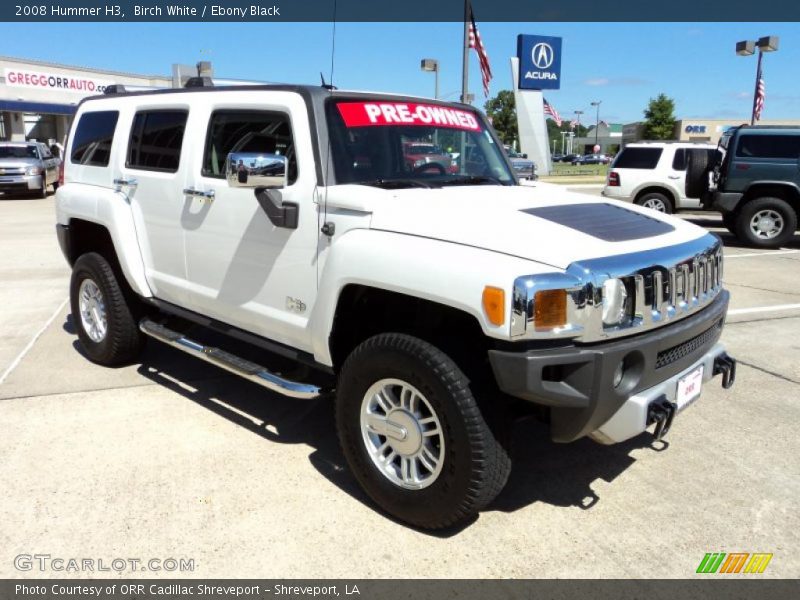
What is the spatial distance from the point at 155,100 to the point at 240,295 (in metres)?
1.65

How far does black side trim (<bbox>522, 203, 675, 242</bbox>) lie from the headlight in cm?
30

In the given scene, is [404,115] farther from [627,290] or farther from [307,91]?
[627,290]

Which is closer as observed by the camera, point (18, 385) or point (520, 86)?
point (18, 385)

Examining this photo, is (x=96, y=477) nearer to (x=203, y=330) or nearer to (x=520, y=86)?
(x=203, y=330)

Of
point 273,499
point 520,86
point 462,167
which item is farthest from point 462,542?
point 520,86

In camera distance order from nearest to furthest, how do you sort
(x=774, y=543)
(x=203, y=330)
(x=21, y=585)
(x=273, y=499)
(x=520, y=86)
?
(x=21, y=585) → (x=774, y=543) → (x=273, y=499) → (x=203, y=330) → (x=520, y=86)

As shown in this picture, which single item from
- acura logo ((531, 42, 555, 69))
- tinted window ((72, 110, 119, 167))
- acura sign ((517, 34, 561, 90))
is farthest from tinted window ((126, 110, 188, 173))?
acura logo ((531, 42, 555, 69))

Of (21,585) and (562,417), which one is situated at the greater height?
(562,417)

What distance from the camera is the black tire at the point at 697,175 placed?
39.1ft

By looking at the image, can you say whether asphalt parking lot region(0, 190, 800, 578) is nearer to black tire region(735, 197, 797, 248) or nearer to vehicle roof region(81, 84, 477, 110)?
vehicle roof region(81, 84, 477, 110)

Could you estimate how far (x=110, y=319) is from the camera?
4.82 m

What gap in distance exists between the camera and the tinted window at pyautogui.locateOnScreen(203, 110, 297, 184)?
3502 mm

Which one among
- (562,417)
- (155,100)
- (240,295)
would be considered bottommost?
(562,417)

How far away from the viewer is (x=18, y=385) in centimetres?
473
